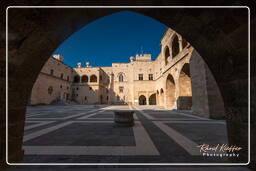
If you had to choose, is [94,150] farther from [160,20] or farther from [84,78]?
[84,78]

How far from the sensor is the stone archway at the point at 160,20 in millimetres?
1938

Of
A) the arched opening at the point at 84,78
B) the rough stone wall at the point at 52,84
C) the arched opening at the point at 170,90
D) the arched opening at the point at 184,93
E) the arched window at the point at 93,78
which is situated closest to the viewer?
the arched opening at the point at 184,93

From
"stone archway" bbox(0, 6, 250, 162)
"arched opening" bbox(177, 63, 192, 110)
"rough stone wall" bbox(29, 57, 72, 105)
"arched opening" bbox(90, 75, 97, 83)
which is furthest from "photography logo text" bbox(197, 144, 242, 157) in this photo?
"arched opening" bbox(90, 75, 97, 83)

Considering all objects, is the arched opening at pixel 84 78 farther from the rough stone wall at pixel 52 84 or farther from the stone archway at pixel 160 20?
the stone archway at pixel 160 20

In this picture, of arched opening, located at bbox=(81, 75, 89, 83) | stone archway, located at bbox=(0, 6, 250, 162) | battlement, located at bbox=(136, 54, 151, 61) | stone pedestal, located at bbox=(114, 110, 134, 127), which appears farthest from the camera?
battlement, located at bbox=(136, 54, 151, 61)

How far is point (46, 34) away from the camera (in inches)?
87.5

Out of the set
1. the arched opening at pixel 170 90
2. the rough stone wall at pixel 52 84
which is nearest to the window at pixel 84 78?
the rough stone wall at pixel 52 84

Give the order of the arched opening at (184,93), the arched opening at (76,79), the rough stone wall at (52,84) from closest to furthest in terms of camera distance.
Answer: the arched opening at (184,93)
the rough stone wall at (52,84)
the arched opening at (76,79)

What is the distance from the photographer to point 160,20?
Result: 2424mm

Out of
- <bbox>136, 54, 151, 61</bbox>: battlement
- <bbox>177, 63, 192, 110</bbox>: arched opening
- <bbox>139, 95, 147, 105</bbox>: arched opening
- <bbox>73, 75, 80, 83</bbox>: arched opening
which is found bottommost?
<bbox>139, 95, 147, 105</bbox>: arched opening

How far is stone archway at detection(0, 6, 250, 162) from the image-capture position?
6.36 feet

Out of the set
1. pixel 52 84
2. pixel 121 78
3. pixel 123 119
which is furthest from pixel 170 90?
pixel 52 84

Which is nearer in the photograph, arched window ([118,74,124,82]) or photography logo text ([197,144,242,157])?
photography logo text ([197,144,242,157])

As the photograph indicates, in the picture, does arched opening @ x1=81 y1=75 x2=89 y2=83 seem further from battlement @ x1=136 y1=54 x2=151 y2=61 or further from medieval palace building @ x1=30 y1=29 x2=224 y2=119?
battlement @ x1=136 y1=54 x2=151 y2=61
